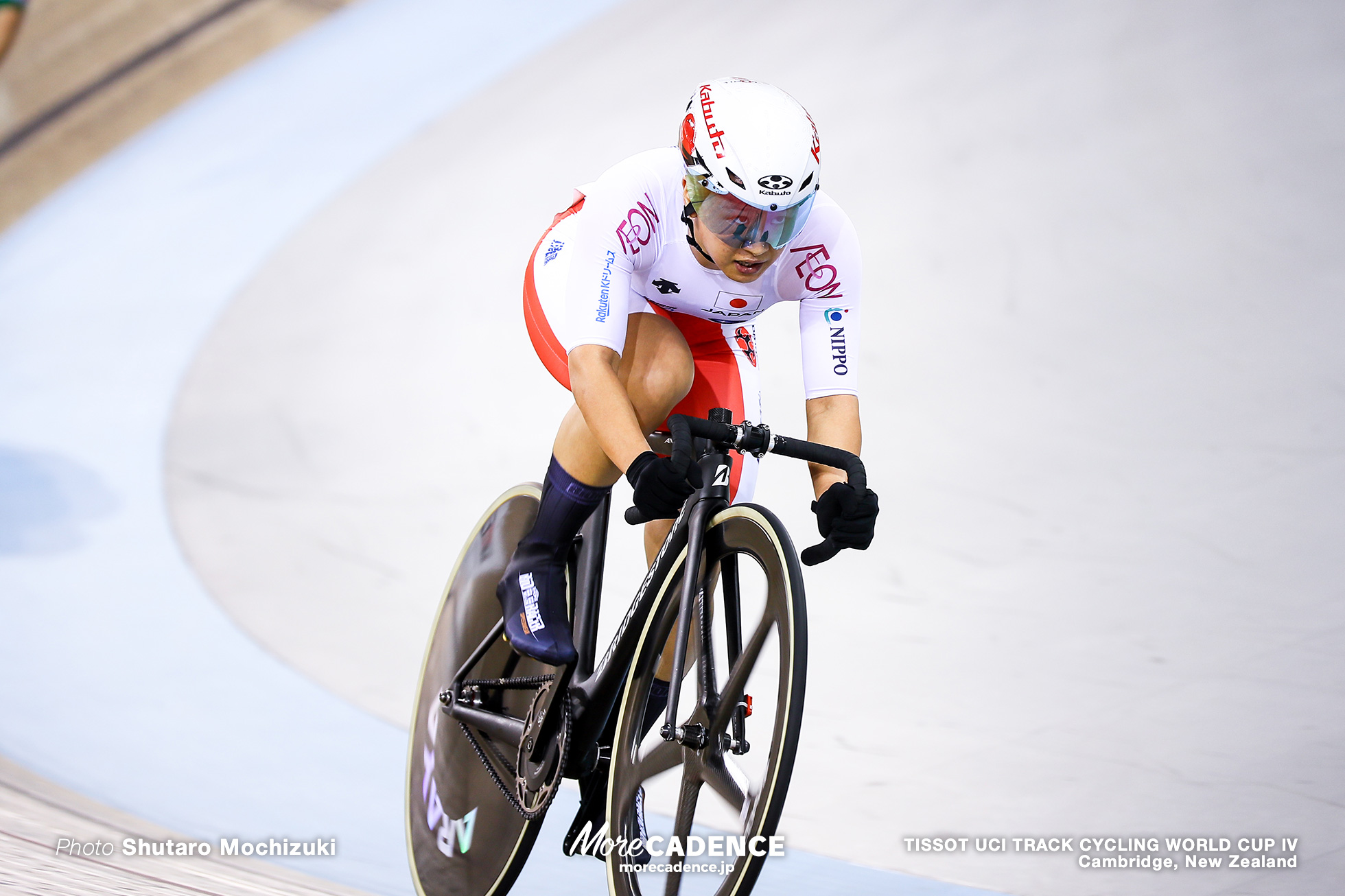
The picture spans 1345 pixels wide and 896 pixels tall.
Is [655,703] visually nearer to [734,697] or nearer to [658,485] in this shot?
[734,697]

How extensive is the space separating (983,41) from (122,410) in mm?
4973

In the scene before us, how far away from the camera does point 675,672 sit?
6.45 feet

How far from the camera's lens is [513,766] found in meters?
2.55

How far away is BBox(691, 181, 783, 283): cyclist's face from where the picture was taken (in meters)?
2.06

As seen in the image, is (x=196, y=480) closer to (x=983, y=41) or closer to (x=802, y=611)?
(x=802, y=611)

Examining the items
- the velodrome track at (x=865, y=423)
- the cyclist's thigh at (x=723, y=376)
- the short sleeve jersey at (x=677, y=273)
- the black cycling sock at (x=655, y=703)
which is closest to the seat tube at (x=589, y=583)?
the black cycling sock at (x=655, y=703)

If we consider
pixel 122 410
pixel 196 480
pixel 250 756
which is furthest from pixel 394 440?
pixel 250 756

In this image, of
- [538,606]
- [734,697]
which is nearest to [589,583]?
[538,606]

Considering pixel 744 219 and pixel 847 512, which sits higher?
pixel 744 219

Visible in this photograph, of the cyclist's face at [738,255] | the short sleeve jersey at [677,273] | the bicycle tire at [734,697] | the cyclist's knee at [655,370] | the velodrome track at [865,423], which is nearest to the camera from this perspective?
the bicycle tire at [734,697]

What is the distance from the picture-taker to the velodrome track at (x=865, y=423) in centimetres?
316

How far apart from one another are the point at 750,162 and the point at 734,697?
86 cm

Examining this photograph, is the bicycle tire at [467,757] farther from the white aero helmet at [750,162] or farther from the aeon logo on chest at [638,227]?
the white aero helmet at [750,162]

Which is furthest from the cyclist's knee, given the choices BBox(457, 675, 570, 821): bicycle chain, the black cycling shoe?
BBox(457, 675, 570, 821): bicycle chain
